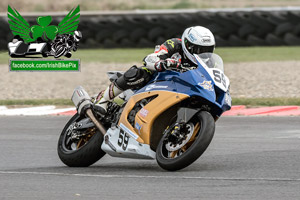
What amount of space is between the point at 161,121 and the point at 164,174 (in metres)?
0.57

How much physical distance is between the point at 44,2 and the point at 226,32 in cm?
1731

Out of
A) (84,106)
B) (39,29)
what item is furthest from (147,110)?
(39,29)

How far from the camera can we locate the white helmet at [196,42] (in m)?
7.65

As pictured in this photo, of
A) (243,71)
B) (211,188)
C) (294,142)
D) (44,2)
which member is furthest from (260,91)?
(44,2)

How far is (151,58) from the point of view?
25.2 ft

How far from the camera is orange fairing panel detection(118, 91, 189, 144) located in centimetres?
745

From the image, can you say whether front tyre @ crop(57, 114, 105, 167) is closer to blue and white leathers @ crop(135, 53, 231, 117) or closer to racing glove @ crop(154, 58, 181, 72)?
blue and white leathers @ crop(135, 53, 231, 117)

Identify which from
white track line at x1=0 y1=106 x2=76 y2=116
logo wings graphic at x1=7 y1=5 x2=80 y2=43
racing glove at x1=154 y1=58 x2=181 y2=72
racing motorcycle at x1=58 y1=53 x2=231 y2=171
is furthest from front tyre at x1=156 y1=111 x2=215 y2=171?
logo wings graphic at x1=7 y1=5 x2=80 y2=43

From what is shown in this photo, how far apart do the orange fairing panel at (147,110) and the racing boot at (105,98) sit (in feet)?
0.91

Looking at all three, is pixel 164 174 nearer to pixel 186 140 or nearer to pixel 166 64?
pixel 186 140

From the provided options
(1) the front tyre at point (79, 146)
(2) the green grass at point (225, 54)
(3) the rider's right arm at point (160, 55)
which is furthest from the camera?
(2) the green grass at point (225, 54)

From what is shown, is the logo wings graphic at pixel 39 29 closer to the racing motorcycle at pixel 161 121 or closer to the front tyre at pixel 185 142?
the racing motorcycle at pixel 161 121

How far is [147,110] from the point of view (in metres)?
7.59

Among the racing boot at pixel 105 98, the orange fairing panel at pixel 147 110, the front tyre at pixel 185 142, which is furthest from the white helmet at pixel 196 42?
the racing boot at pixel 105 98
